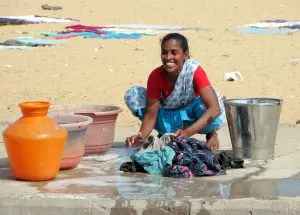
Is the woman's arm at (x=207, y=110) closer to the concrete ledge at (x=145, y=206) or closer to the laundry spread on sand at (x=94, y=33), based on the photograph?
the concrete ledge at (x=145, y=206)

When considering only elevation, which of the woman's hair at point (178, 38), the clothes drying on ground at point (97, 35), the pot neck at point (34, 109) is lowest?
the clothes drying on ground at point (97, 35)

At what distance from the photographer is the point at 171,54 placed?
6.37 metres

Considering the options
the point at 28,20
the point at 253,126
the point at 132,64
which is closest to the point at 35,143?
the point at 253,126

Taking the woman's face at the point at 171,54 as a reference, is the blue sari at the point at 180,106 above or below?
below

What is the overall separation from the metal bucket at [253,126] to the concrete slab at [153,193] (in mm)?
190

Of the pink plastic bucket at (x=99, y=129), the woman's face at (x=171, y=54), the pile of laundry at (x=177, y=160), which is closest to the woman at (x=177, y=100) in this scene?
the woman's face at (x=171, y=54)

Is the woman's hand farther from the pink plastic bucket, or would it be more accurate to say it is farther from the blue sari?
the blue sari

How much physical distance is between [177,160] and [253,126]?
0.78m

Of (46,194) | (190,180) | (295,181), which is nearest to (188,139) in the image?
(190,180)

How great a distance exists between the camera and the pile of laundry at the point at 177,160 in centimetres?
575

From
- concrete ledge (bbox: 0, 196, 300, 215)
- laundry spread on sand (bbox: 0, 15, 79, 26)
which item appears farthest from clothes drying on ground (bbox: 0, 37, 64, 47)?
concrete ledge (bbox: 0, 196, 300, 215)

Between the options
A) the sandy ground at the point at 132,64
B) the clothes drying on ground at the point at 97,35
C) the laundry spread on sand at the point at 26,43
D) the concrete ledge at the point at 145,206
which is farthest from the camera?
the clothes drying on ground at the point at 97,35

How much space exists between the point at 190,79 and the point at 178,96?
0.69 ft

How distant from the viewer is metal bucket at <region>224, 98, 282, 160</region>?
617 centimetres
